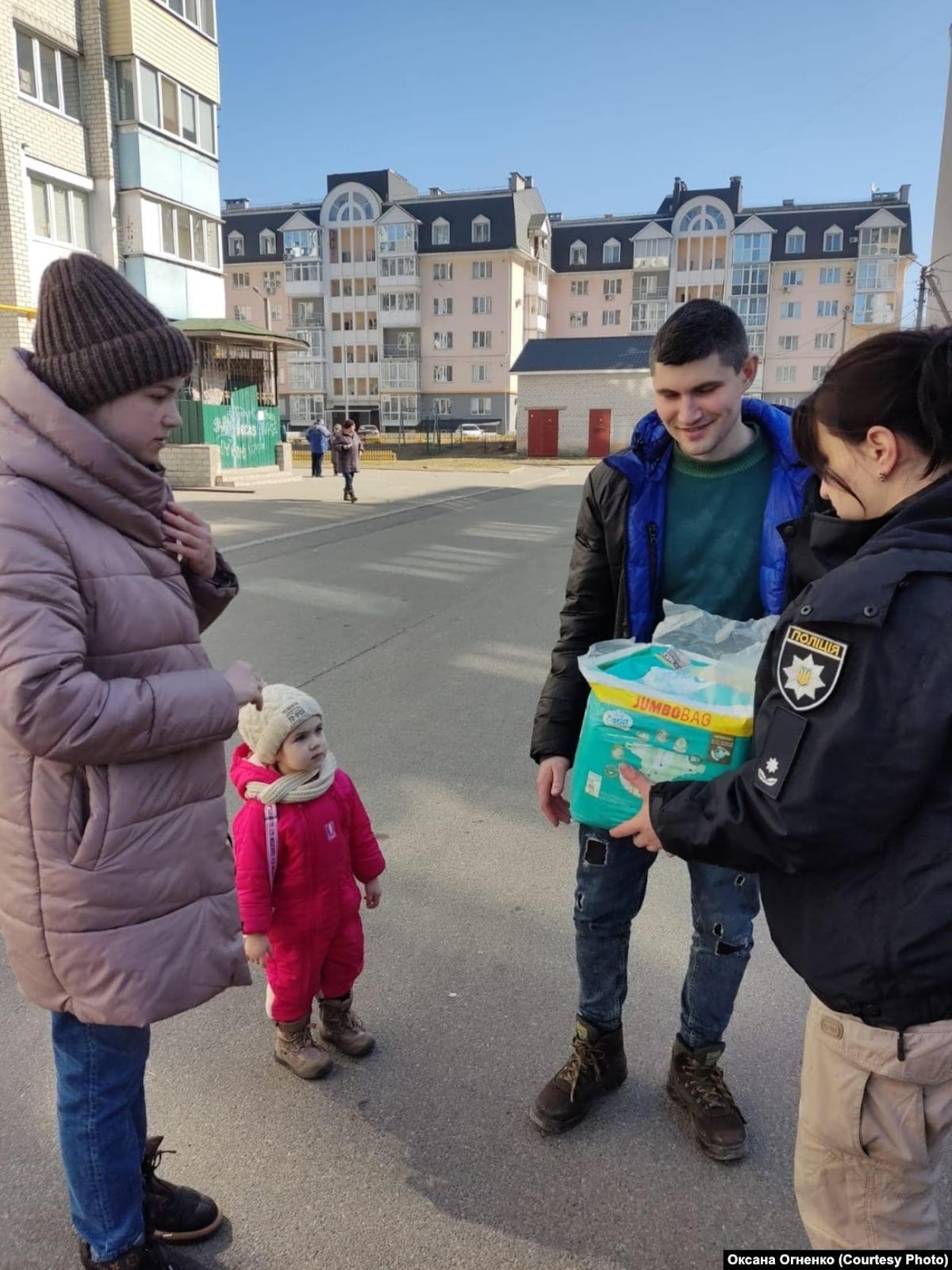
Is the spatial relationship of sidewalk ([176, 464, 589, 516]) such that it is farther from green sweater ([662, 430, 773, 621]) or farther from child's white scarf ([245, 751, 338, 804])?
green sweater ([662, 430, 773, 621])

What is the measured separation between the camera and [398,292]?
6738 cm

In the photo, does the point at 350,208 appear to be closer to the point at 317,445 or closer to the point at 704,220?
the point at 704,220

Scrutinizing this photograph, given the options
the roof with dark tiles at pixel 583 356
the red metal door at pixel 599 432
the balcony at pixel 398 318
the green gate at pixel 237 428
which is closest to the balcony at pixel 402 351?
the balcony at pixel 398 318

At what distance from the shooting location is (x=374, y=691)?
6297 millimetres

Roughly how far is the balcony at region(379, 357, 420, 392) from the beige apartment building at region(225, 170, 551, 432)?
0.28 ft

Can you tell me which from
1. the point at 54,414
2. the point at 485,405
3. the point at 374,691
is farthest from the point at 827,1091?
the point at 485,405

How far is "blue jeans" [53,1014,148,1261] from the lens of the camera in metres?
1.89

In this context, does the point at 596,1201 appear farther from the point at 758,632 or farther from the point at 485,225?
the point at 485,225

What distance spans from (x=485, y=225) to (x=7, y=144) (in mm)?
50042

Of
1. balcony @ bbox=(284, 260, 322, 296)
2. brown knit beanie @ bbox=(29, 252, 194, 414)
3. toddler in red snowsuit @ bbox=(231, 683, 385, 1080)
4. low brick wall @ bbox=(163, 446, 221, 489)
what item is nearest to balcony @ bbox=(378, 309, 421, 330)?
balcony @ bbox=(284, 260, 322, 296)

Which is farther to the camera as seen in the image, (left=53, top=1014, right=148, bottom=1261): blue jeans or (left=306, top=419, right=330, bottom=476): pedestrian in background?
(left=306, top=419, right=330, bottom=476): pedestrian in background

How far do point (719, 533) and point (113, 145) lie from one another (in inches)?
986

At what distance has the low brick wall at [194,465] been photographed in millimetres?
22688

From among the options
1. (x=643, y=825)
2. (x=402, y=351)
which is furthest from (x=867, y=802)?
(x=402, y=351)
